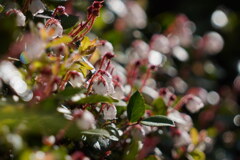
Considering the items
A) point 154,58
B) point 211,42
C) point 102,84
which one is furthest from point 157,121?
point 211,42

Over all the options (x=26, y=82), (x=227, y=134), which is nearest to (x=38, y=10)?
(x=26, y=82)

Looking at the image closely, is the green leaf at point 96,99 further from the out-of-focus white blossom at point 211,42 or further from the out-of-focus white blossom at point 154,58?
the out-of-focus white blossom at point 211,42

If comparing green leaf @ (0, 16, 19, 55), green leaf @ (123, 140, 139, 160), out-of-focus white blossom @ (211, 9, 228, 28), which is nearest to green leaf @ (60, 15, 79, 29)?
green leaf @ (123, 140, 139, 160)

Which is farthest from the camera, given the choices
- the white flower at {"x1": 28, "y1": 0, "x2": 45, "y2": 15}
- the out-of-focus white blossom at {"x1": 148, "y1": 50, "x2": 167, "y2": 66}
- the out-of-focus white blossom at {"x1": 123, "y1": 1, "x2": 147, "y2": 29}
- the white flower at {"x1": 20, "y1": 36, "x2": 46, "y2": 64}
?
the out-of-focus white blossom at {"x1": 123, "y1": 1, "x2": 147, "y2": 29}

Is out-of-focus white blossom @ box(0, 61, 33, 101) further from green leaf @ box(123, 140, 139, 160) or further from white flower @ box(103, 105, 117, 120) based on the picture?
green leaf @ box(123, 140, 139, 160)

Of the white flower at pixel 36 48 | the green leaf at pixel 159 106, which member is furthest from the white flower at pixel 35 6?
the green leaf at pixel 159 106

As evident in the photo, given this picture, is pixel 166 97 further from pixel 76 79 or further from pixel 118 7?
pixel 118 7
